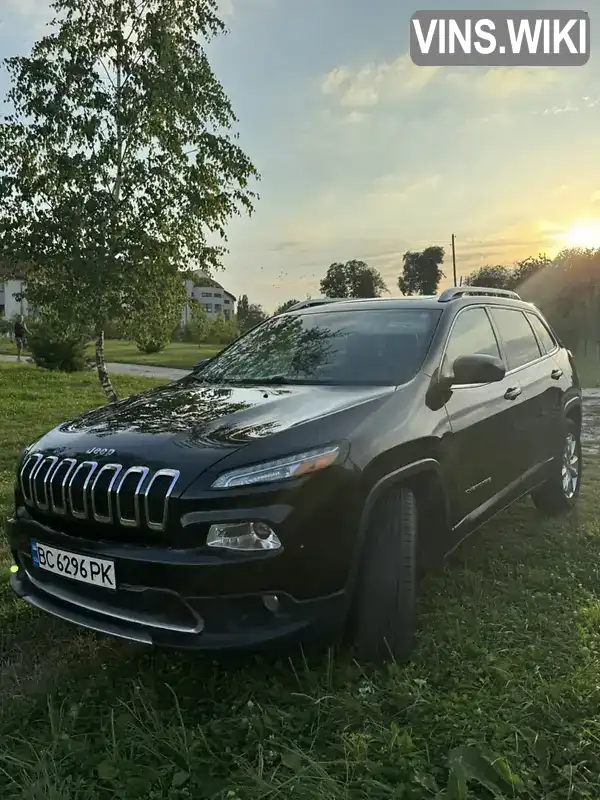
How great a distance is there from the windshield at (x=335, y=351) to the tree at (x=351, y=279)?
69.3 m


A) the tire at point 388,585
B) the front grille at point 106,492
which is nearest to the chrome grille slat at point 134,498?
the front grille at point 106,492

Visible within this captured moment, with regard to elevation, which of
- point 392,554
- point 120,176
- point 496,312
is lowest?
point 392,554

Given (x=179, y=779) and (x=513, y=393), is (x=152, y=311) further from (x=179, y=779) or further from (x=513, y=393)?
(x=179, y=779)

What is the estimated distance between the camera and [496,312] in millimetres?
4473

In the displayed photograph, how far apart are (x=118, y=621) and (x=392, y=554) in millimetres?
1106

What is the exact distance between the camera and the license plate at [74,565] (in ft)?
8.36

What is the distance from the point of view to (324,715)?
2.56 metres

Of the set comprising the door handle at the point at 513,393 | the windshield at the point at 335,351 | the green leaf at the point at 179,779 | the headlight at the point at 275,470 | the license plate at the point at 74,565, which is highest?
the windshield at the point at 335,351

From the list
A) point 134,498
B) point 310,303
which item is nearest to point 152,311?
point 310,303

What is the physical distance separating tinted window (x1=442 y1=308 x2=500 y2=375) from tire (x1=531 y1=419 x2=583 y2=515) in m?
1.34

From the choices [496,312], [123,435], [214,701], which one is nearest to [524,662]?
[214,701]

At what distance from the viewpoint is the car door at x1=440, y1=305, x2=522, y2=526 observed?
3.42 m

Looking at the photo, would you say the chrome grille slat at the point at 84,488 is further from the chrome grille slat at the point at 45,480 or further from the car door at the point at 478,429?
the car door at the point at 478,429

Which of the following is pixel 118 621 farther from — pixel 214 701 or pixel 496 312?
pixel 496 312
